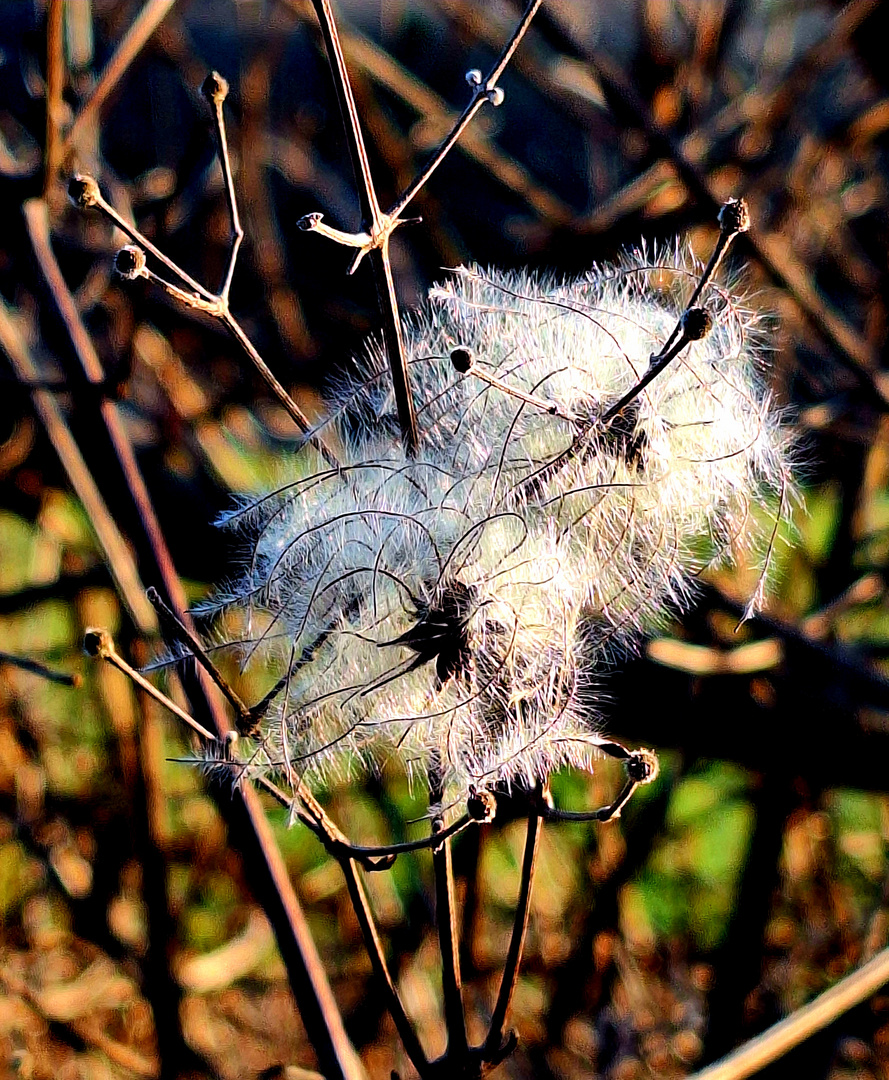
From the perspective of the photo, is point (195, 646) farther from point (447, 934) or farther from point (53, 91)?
point (53, 91)

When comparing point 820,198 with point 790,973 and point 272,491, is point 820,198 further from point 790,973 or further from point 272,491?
point 272,491

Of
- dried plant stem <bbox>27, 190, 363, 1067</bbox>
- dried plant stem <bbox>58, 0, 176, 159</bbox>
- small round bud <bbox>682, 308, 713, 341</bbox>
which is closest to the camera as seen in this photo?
small round bud <bbox>682, 308, 713, 341</bbox>

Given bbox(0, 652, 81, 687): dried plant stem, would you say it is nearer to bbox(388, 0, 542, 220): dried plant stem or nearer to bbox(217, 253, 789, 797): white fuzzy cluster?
bbox(217, 253, 789, 797): white fuzzy cluster

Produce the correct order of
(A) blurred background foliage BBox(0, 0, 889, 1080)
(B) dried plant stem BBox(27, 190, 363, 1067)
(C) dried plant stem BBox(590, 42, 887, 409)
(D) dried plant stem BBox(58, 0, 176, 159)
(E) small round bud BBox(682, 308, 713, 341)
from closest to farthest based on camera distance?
(E) small round bud BBox(682, 308, 713, 341) < (B) dried plant stem BBox(27, 190, 363, 1067) < (D) dried plant stem BBox(58, 0, 176, 159) < (C) dried plant stem BBox(590, 42, 887, 409) < (A) blurred background foliage BBox(0, 0, 889, 1080)

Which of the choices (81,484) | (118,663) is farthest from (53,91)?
(118,663)

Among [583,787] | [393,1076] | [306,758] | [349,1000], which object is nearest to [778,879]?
[583,787]

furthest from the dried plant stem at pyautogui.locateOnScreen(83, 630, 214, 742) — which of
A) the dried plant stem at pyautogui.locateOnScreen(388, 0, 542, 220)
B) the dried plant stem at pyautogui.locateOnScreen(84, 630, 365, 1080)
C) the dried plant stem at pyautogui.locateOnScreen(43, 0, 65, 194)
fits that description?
the dried plant stem at pyautogui.locateOnScreen(43, 0, 65, 194)

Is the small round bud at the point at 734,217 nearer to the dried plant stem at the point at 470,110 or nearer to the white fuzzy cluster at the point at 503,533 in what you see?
the white fuzzy cluster at the point at 503,533

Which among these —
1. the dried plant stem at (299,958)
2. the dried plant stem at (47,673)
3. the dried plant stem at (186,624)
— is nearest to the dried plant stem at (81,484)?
the dried plant stem at (186,624)
